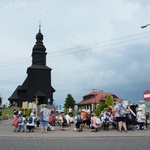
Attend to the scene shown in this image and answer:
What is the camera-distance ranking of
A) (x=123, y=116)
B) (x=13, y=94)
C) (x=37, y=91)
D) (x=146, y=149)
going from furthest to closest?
(x=13, y=94), (x=37, y=91), (x=123, y=116), (x=146, y=149)

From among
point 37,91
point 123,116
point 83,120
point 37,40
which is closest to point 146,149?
point 123,116

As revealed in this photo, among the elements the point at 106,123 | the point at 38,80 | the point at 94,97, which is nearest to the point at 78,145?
the point at 106,123

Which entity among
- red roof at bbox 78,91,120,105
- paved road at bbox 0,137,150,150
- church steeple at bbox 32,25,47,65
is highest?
church steeple at bbox 32,25,47,65

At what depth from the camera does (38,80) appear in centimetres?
8400

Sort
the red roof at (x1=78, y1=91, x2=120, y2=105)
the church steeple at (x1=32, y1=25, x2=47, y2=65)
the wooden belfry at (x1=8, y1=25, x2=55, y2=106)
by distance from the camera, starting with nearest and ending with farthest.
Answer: the wooden belfry at (x1=8, y1=25, x2=55, y2=106), the church steeple at (x1=32, y1=25, x2=47, y2=65), the red roof at (x1=78, y1=91, x2=120, y2=105)

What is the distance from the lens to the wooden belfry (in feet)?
274

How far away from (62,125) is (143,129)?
601 centimetres

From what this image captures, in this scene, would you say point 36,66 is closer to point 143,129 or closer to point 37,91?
point 37,91

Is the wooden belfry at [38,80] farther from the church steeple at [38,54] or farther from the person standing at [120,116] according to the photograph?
the person standing at [120,116]

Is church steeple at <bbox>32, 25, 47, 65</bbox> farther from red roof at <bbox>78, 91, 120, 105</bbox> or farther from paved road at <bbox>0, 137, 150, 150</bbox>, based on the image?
paved road at <bbox>0, 137, 150, 150</bbox>

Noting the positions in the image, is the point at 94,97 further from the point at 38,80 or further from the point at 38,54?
the point at 38,54

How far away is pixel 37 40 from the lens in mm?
89688

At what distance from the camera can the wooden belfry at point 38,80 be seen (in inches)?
3290

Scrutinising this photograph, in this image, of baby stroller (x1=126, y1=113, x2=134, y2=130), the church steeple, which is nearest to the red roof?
the church steeple
